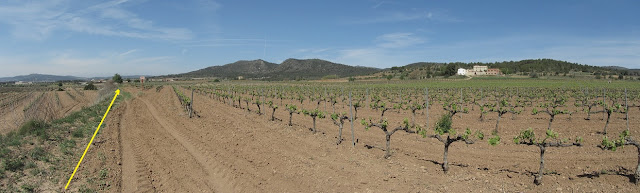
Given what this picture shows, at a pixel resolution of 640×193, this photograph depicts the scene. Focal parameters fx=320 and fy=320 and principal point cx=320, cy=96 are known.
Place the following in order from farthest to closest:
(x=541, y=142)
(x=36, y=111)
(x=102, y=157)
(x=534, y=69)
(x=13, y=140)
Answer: (x=534, y=69) → (x=36, y=111) → (x=13, y=140) → (x=102, y=157) → (x=541, y=142)

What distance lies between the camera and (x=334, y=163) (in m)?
9.05

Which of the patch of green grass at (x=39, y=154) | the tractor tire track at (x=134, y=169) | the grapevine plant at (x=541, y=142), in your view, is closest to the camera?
the grapevine plant at (x=541, y=142)

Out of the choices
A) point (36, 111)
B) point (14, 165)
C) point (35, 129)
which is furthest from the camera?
point (36, 111)

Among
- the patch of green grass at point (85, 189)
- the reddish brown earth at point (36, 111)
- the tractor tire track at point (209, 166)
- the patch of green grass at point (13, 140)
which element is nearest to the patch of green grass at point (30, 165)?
the patch of green grass at point (85, 189)

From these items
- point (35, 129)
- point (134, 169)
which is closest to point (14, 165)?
point (134, 169)

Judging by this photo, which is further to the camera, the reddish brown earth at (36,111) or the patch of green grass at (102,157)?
the reddish brown earth at (36,111)

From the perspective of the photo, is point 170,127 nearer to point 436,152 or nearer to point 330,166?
point 330,166

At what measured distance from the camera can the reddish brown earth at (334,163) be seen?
7.32 m

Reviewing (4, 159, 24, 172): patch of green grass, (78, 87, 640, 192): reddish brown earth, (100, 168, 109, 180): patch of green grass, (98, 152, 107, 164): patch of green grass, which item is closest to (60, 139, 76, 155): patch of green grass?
(78, 87, 640, 192): reddish brown earth

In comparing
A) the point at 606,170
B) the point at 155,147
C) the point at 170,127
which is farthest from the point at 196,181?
the point at 606,170

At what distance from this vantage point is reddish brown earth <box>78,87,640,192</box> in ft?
24.0

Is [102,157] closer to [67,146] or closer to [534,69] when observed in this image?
[67,146]

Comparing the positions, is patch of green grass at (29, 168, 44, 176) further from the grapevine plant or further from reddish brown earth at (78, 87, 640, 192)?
the grapevine plant

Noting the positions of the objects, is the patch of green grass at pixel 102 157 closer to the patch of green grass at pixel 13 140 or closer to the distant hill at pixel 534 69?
the patch of green grass at pixel 13 140
